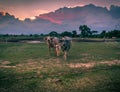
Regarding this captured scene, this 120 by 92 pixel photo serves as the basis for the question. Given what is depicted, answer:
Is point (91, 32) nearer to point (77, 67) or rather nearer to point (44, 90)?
point (77, 67)

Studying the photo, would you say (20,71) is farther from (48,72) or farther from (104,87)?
(104,87)

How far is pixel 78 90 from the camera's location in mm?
11617

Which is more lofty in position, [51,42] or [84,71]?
[51,42]

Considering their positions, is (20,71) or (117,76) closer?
(117,76)

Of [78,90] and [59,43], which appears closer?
[78,90]

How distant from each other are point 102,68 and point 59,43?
29.4 feet

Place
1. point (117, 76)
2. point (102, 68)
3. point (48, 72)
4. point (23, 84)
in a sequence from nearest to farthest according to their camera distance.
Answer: point (23, 84), point (117, 76), point (48, 72), point (102, 68)

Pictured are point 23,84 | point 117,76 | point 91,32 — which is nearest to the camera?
point 23,84

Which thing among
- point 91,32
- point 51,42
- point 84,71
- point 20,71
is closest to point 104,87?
point 84,71

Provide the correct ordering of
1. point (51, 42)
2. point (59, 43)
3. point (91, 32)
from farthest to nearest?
point (91, 32), point (51, 42), point (59, 43)

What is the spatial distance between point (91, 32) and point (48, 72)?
67.4 m

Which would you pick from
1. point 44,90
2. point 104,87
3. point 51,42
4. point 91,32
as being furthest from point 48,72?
point 91,32

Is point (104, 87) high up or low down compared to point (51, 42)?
down

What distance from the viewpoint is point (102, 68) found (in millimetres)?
17453
